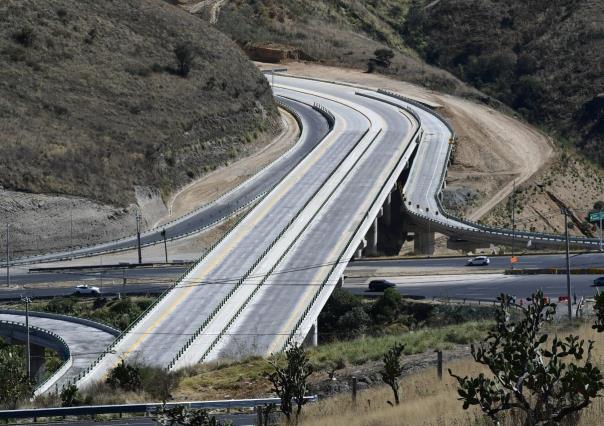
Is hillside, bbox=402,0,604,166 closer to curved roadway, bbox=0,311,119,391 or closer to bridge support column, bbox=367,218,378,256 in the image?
bridge support column, bbox=367,218,378,256

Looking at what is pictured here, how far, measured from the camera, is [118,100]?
367 feet

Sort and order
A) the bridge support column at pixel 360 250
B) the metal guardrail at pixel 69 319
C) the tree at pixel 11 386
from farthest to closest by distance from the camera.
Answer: the bridge support column at pixel 360 250 < the metal guardrail at pixel 69 319 < the tree at pixel 11 386

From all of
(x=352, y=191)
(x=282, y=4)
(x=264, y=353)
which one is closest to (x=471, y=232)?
(x=352, y=191)

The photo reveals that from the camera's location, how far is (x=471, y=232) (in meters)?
93.3

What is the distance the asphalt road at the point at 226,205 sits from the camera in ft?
303

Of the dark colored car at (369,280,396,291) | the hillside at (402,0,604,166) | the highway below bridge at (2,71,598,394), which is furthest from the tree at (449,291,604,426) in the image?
the hillside at (402,0,604,166)

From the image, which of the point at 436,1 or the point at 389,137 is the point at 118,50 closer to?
the point at 389,137

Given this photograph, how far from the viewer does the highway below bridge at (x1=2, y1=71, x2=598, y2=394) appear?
55.8 m

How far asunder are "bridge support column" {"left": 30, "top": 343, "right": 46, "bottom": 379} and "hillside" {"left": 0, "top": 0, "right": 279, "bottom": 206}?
30756mm

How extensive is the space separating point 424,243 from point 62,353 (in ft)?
145

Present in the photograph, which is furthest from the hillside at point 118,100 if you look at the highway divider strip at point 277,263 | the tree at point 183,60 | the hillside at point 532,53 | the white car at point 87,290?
the hillside at point 532,53

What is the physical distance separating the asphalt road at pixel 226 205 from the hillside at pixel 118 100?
3944 millimetres

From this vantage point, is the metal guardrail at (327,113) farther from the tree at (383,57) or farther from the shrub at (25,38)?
the shrub at (25,38)

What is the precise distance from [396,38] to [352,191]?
100 metres
